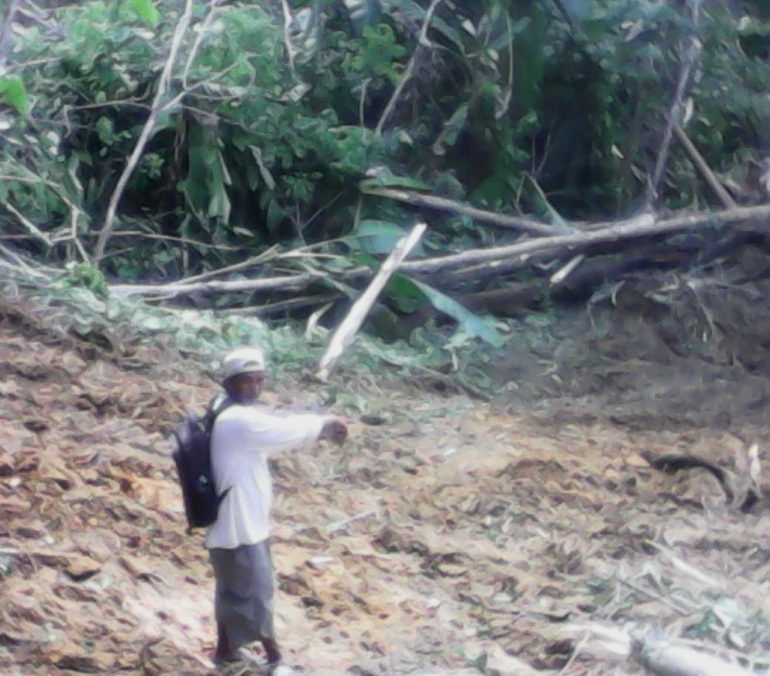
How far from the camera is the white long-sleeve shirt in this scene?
3.90 m

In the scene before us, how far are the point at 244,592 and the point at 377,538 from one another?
1.67m

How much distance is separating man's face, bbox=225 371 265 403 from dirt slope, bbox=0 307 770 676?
36.7 inches

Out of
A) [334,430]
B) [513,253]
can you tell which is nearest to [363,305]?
→ [513,253]

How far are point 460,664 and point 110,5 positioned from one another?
6.27 metres

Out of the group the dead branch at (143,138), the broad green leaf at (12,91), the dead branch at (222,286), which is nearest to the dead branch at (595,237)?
the dead branch at (222,286)

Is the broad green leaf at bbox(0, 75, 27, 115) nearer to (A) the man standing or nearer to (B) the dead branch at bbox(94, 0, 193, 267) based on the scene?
(B) the dead branch at bbox(94, 0, 193, 267)

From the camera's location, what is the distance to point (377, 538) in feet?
18.5

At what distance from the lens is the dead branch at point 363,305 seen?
739 centimetres

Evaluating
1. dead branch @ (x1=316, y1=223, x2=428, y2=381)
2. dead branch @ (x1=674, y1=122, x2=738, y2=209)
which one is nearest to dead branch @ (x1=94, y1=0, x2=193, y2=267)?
dead branch @ (x1=316, y1=223, x2=428, y2=381)

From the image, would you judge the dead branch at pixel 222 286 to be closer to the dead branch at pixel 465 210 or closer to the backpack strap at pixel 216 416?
the dead branch at pixel 465 210

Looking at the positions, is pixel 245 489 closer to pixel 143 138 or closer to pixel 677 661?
pixel 677 661

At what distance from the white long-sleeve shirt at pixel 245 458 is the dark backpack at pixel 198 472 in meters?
0.02

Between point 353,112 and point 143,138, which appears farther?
point 353,112

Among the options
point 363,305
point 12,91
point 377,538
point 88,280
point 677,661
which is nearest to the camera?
point 677,661
